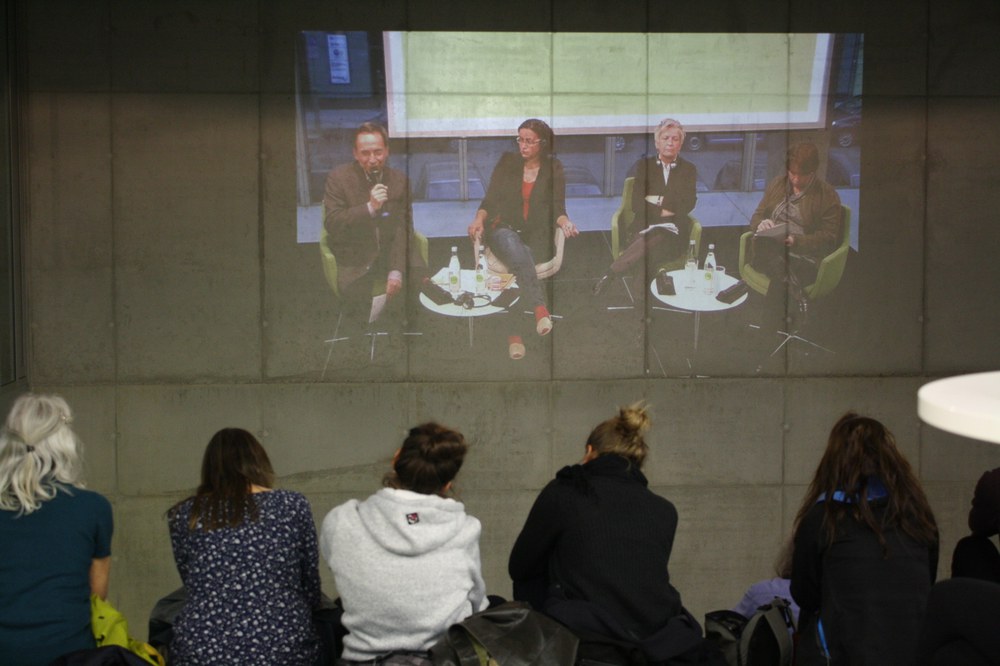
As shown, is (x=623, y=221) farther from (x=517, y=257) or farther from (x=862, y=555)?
(x=862, y=555)

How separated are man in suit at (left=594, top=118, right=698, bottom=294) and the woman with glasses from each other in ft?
1.21

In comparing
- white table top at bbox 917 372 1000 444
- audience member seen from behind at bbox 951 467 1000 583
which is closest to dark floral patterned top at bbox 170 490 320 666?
audience member seen from behind at bbox 951 467 1000 583

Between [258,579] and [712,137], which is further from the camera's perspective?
[712,137]

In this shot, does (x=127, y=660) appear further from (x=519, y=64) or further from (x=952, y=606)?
(x=519, y=64)

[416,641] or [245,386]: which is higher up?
[245,386]

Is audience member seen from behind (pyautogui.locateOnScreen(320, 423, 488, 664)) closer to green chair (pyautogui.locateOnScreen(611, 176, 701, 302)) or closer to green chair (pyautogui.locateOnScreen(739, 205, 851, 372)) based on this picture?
green chair (pyautogui.locateOnScreen(611, 176, 701, 302))

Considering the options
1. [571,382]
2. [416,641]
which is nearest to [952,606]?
[416,641]

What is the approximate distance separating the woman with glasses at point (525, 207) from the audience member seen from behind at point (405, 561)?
2.97 m

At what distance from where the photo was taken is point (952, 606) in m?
2.19

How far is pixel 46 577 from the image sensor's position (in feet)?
11.5

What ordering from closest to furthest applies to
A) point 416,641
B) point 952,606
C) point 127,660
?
1. point 952,606
2. point 127,660
3. point 416,641

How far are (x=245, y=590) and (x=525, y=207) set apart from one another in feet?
11.5

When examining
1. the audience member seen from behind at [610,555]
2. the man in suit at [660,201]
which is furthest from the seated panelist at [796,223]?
the audience member seen from behind at [610,555]

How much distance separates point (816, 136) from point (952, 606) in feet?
16.2
